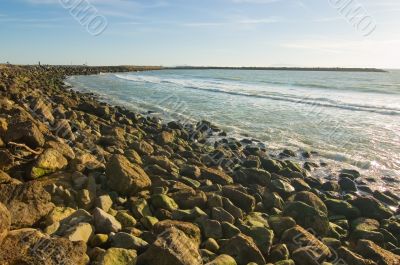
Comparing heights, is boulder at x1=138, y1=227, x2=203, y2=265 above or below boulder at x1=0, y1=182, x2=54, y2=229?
below

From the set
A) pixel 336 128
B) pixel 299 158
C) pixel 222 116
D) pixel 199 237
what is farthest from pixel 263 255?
pixel 222 116

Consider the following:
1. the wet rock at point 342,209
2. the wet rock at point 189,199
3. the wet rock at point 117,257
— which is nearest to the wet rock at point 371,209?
the wet rock at point 342,209

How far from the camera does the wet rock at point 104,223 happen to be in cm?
519

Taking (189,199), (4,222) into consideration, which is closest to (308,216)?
(189,199)

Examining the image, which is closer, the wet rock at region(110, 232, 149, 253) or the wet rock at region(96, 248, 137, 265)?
the wet rock at region(96, 248, 137, 265)

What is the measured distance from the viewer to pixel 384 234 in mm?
6895

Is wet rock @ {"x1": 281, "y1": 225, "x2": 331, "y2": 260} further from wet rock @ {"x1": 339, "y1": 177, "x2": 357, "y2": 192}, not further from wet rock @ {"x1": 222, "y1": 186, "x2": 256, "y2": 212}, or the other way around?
wet rock @ {"x1": 339, "y1": 177, "x2": 357, "y2": 192}

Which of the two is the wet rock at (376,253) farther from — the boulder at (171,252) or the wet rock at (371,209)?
the boulder at (171,252)

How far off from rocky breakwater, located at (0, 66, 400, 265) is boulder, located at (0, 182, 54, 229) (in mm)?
12

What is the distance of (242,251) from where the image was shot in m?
5.26

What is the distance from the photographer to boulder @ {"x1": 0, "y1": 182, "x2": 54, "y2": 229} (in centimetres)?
477

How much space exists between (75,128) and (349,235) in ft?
25.7

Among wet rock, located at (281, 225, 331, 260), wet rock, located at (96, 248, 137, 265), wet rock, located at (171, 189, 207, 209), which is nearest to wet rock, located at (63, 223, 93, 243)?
wet rock, located at (96, 248, 137, 265)

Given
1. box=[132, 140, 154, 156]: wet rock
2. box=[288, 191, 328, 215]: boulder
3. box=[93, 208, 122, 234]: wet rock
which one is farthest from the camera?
box=[132, 140, 154, 156]: wet rock
